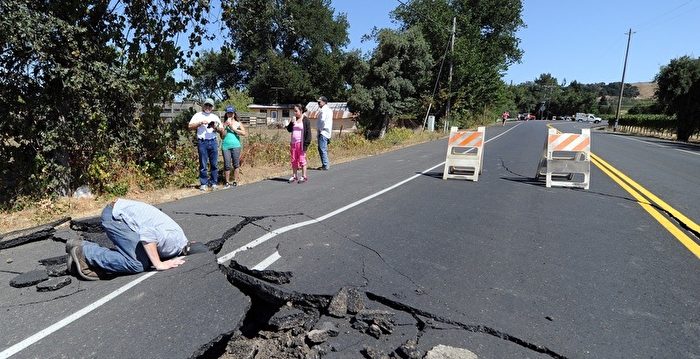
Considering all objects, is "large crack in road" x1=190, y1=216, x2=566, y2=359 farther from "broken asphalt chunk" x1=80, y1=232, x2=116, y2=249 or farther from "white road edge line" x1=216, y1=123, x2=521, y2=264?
"broken asphalt chunk" x1=80, y1=232, x2=116, y2=249

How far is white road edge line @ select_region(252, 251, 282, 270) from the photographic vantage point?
4602 mm

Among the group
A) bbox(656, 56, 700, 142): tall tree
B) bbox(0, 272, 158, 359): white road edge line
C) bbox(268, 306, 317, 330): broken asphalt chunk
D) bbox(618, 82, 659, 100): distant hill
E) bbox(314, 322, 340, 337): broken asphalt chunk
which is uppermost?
bbox(618, 82, 659, 100): distant hill

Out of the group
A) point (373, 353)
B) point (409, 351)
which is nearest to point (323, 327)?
point (373, 353)

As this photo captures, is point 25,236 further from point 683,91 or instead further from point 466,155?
point 683,91

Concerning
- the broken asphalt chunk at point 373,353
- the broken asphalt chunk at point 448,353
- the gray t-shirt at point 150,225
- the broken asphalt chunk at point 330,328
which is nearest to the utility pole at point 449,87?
the gray t-shirt at point 150,225

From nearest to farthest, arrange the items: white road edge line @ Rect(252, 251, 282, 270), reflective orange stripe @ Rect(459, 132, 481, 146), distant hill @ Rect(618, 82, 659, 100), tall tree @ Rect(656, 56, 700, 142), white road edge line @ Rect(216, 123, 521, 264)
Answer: white road edge line @ Rect(252, 251, 282, 270), white road edge line @ Rect(216, 123, 521, 264), reflective orange stripe @ Rect(459, 132, 481, 146), tall tree @ Rect(656, 56, 700, 142), distant hill @ Rect(618, 82, 659, 100)

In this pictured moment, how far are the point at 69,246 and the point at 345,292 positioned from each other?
9.24 ft

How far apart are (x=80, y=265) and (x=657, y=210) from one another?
8255 mm

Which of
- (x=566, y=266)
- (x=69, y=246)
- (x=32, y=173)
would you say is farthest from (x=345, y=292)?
(x=32, y=173)

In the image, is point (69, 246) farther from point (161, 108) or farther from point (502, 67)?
point (502, 67)

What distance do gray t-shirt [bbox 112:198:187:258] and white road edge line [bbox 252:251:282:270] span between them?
89 centimetres

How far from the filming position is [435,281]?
436cm

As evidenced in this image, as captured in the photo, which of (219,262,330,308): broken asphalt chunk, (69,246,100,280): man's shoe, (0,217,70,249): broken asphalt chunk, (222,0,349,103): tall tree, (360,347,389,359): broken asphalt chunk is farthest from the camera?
(222,0,349,103): tall tree

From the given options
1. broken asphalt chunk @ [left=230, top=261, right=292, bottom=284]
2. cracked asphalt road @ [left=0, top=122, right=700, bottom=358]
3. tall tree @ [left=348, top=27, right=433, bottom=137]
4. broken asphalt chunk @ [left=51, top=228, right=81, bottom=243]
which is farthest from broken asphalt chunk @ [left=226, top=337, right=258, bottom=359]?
tall tree @ [left=348, top=27, right=433, bottom=137]
